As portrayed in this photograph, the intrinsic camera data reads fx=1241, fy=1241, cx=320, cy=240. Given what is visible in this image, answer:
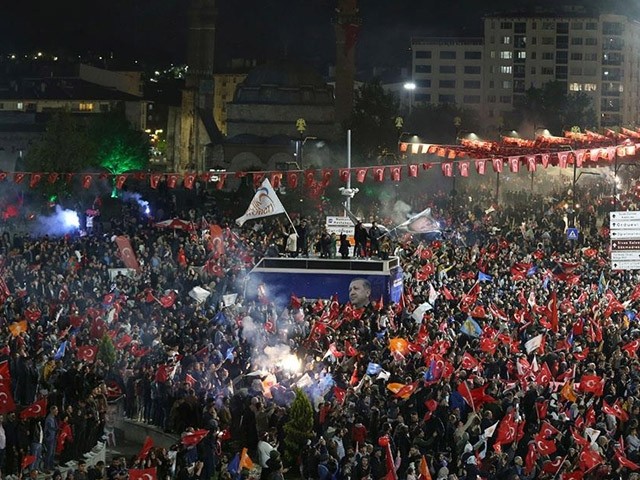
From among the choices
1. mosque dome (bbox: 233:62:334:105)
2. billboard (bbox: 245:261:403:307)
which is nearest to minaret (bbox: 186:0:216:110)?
mosque dome (bbox: 233:62:334:105)

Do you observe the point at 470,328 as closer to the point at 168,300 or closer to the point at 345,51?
the point at 168,300

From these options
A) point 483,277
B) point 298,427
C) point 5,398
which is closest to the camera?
point 5,398

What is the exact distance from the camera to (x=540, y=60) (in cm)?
13312

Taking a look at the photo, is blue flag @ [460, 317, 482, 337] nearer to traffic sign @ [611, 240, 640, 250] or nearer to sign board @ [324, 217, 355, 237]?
traffic sign @ [611, 240, 640, 250]

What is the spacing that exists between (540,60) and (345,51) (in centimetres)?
5180

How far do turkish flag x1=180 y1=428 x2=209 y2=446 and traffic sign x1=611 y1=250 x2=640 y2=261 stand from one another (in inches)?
422

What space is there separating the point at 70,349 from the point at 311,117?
69.7 meters

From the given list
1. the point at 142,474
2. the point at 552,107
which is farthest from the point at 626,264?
the point at 552,107

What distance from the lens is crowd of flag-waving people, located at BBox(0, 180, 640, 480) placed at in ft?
57.0

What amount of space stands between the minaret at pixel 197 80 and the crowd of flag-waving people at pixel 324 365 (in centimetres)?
5646

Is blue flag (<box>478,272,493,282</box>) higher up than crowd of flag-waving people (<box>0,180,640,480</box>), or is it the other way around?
blue flag (<box>478,272,493,282</box>)

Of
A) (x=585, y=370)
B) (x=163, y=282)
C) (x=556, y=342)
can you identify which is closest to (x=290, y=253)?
(x=163, y=282)

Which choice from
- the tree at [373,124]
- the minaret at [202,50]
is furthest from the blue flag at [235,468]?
the minaret at [202,50]

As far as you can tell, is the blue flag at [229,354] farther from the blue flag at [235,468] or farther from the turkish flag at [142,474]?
the turkish flag at [142,474]
